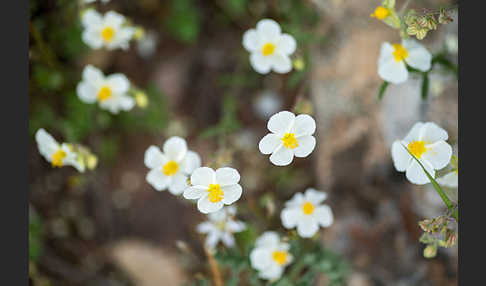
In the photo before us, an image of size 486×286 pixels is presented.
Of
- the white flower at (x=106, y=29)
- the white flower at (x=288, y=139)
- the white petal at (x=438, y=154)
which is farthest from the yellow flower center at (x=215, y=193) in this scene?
the white flower at (x=106, y=29)

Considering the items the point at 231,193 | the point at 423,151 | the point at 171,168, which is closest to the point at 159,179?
the point at 171,168

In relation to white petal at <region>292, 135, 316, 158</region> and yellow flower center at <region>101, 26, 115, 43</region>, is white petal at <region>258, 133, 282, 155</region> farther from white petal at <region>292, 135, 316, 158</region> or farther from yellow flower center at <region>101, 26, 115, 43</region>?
yellow flower center at <region>101, 26, 115, 43</region>

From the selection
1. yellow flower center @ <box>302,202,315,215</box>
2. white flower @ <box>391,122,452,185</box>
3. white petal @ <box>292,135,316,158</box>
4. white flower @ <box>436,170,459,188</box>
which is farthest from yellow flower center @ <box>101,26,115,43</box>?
white flower @ <box>436,170,459,188</box>

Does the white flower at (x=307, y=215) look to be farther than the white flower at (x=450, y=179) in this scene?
Yes

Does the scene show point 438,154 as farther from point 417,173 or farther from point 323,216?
point 323,216

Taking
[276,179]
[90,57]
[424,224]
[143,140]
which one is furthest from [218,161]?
[90,57]

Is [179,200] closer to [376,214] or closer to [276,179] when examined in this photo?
[276,179]

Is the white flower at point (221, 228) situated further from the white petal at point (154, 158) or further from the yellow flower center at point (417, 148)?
the yellow flower center at point (417, 148)
